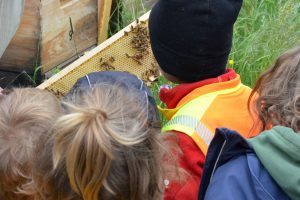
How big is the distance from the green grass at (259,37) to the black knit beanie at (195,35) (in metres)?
1.26

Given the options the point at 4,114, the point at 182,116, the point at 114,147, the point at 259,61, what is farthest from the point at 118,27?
the point at 114,147

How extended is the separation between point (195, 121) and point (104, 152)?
0.78m

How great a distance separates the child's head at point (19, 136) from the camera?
185 centimetres

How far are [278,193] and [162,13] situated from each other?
1.25m

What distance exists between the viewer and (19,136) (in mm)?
1876

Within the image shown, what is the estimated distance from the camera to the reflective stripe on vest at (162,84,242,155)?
221 centimetres

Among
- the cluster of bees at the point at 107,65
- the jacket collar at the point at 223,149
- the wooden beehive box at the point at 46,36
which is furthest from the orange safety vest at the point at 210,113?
the wooden beehive box at the point at 46,36

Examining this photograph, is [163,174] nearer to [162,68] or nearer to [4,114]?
[4,114]

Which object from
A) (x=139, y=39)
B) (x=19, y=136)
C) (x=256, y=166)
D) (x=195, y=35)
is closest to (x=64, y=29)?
(x=139, y=39)

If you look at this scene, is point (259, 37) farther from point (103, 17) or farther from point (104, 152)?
point (104, 152)

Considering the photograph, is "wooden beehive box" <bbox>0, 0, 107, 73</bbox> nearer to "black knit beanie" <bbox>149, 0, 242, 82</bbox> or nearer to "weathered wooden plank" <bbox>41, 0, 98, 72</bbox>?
"weathered wooden plank" <bbox>41, 0, 98, 72</bbox>

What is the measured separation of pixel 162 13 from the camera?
2680 millimetres

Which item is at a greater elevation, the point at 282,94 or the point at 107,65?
the point at 282,94

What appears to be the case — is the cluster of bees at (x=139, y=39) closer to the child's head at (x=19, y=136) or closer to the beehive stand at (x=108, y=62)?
the beehive stand at (x=108, y=62)
